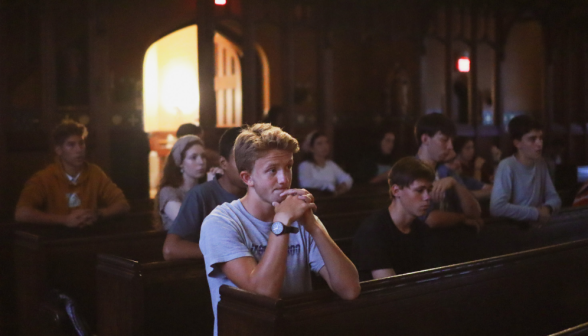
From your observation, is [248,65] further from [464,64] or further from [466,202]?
[466,202]

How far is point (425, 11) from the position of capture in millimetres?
9281

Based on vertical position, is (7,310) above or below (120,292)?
below

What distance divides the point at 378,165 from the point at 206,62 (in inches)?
93.7

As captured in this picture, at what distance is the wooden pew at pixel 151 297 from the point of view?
9.87 feet

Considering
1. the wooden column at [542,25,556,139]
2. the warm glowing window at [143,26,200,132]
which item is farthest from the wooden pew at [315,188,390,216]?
the warm glowing window at [143,26,200,132]

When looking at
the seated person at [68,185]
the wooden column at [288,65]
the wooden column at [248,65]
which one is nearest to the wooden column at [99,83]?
the wooden column at [248,65]

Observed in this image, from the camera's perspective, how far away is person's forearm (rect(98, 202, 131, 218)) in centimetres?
448

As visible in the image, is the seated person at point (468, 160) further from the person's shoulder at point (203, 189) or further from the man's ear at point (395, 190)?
the person's shoulder at point (203, 189)

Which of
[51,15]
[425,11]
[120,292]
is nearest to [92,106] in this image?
[51,15]

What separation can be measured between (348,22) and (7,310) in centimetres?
559

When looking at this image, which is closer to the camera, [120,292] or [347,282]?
[347,282]

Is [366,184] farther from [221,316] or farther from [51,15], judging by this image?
[221,316]

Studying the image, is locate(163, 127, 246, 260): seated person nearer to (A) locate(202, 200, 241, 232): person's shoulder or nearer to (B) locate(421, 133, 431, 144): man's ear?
(A) locate(202, 200, 241, 232): person's shoulder

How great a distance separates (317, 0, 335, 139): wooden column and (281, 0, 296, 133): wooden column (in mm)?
468
